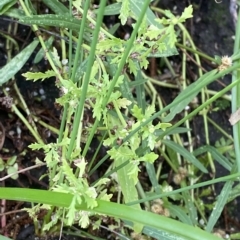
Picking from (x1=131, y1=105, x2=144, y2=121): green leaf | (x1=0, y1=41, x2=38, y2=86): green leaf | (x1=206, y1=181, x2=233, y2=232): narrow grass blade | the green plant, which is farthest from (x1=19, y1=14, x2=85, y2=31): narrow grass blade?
(x1=206, y1=181, x2=233, y2=232): narrow grass blade

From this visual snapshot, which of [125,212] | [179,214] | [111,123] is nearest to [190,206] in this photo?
[179,214]

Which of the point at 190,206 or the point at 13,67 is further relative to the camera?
the point at 190,206

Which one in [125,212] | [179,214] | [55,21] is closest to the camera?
[125,212]

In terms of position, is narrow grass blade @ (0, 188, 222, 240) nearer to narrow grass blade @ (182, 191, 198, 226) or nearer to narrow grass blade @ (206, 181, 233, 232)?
narrow grass blade @ (206, 181, 233, 232)

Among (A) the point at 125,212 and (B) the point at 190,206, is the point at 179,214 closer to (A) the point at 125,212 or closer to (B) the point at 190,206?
(B) the point at 190,206

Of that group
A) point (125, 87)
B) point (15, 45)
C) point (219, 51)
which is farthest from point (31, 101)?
point (219, 51)

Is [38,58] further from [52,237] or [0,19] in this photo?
[52,237]

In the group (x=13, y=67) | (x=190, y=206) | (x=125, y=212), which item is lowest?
(x=190, y=206)

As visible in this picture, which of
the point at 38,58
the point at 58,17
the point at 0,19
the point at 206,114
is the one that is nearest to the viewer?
the point at 58,17

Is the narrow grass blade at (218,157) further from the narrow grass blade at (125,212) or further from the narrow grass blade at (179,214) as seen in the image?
the narrow grass blade at (125,212)
